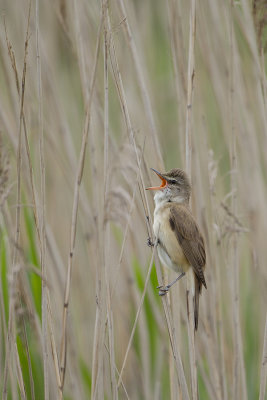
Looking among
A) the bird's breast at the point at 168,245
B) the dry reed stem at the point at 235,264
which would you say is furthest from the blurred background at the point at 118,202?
the bird's breast at the point at 168,245

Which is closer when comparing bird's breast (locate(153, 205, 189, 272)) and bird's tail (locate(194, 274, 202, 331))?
bird's tail (locate(194, 274, 202, 331))

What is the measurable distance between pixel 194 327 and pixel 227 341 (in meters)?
1.39

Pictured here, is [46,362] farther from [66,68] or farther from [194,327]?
[66,68]

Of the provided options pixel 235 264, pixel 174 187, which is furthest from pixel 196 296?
pixel 174 187

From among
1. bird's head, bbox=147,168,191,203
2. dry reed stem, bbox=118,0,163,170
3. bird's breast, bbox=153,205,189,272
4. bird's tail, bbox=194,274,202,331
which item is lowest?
bird's tail, bbox=194,274,202,331

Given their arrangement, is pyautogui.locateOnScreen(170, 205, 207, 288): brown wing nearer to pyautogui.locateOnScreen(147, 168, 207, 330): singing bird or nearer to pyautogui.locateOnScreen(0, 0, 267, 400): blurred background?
pyautogui.locateOnScreen(147, 168, 207, 330): singing bird

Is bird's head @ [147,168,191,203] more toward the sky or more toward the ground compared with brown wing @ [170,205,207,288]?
more toward the sky

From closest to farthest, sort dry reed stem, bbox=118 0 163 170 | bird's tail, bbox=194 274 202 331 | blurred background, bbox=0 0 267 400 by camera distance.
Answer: blurred background, bbox=0 0 267 400
dry reed stem, bbox=118 0 163 170
bird's tail, bbox=194 274 202 331

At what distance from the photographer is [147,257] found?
3.25 meters

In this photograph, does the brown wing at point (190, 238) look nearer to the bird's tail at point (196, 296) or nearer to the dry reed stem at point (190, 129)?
the bird's tail at point (196, 296)

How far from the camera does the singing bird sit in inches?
104

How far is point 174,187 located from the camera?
9.09 ft

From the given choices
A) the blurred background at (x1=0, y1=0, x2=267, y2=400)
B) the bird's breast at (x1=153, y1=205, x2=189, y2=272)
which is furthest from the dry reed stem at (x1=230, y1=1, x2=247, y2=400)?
the bird's breast at (x1=153, y1=205, x2=189, y2=272)

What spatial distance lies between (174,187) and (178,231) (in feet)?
0.82
